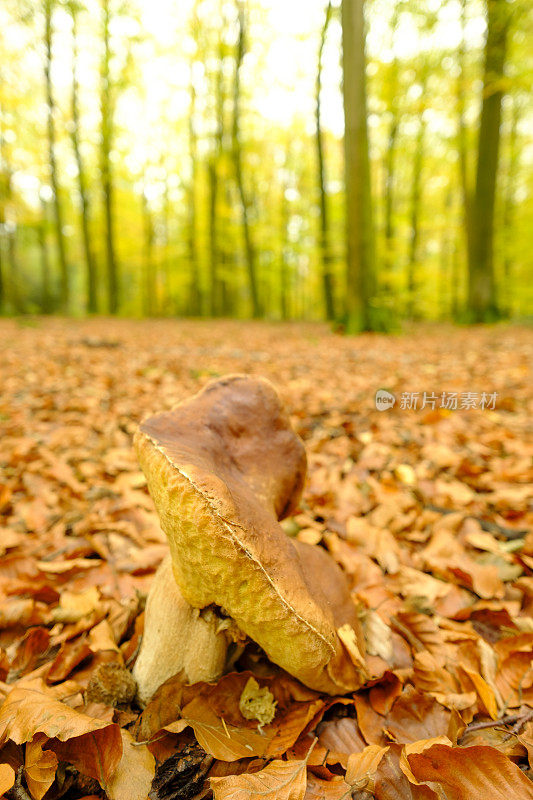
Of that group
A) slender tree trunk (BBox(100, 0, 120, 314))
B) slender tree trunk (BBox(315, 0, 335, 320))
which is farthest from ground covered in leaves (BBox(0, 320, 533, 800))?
slender tree trunk (BBox(100, 0, 120, 314))

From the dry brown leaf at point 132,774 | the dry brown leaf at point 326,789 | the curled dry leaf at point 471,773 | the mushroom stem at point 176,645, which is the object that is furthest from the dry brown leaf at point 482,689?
the dry brown leaf at point 132,774

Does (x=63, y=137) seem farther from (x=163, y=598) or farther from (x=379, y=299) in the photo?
(x=163, y=598)

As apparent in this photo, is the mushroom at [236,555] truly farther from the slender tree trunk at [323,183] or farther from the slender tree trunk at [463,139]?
the slender tree trunk at [323,183]

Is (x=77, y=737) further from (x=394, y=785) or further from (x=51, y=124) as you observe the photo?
(x=51, y=124)

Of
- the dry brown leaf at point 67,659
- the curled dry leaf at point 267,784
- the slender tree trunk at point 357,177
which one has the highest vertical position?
the slender tree trunk at point 357,177

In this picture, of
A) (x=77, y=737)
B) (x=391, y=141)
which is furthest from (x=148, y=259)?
(x=77, y=737)

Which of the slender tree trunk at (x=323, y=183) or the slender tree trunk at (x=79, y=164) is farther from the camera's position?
the slender tree trunk at (x=79, y=164)
